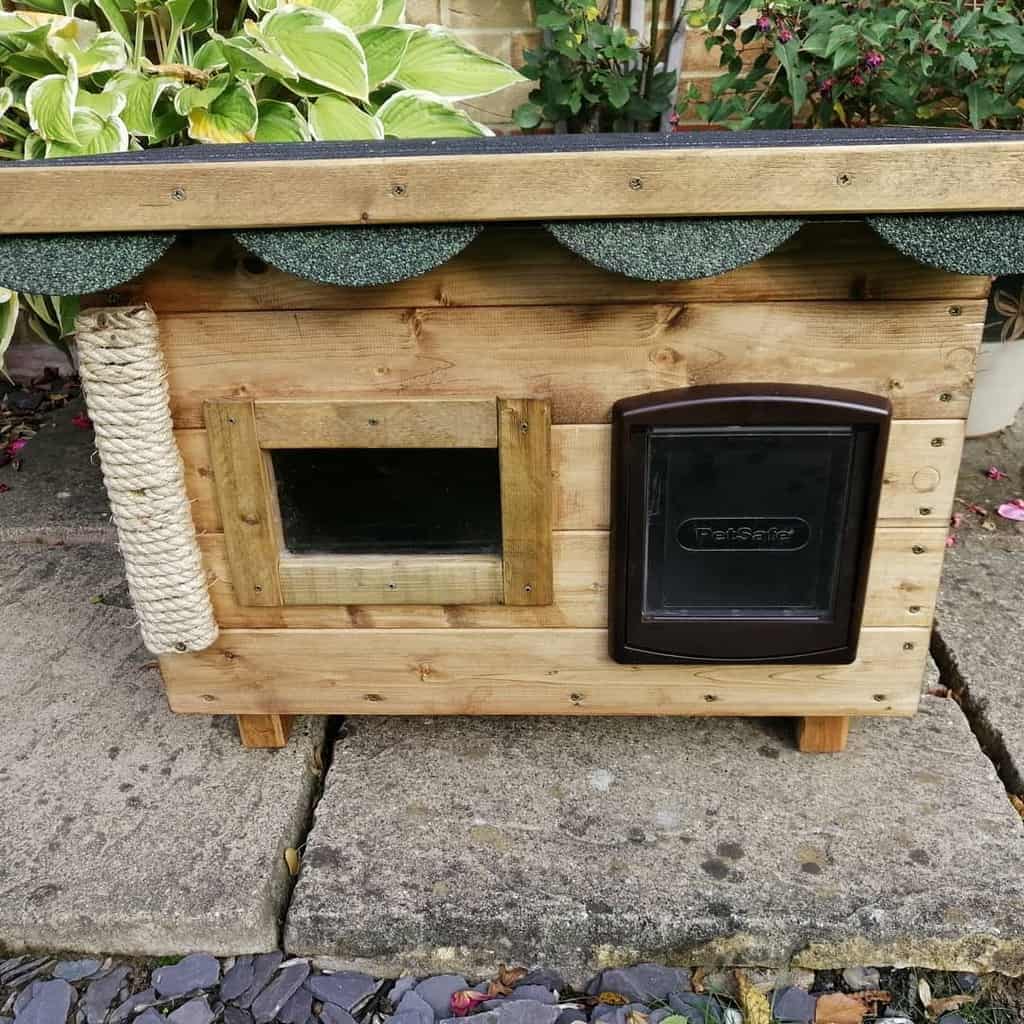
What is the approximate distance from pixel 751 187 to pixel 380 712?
2.87ft

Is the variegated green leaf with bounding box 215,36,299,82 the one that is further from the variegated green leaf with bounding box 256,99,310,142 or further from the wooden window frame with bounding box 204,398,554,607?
the wooden window frame with bounding box 204,398,554,607

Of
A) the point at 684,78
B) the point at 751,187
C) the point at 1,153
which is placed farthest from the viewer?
the point at 684,78

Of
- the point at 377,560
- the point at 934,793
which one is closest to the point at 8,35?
the point at 377,560

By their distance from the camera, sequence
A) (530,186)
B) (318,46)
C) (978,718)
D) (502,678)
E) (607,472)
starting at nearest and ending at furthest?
(530,186) < (607,472) < (502,678) < (978,718) < (318,46)

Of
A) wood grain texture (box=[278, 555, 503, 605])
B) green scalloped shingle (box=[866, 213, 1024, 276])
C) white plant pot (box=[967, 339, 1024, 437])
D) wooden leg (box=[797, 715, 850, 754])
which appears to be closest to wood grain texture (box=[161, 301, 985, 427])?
green scalloped shingle (box=[866, 213, 1024, 276])

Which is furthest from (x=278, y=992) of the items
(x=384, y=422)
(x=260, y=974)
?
(x=384, y=422)

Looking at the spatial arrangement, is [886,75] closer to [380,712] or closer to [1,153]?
[380,712]

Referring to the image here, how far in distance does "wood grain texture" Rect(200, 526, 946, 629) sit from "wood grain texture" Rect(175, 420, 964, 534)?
0.9 inches

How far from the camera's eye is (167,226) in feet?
3.22

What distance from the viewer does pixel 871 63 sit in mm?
1832

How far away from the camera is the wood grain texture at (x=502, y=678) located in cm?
128

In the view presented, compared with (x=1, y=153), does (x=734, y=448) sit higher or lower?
lower

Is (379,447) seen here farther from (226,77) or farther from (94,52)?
(94,52)

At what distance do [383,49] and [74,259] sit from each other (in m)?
1.09
